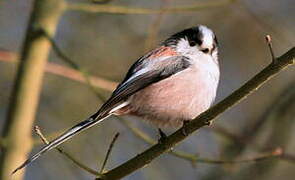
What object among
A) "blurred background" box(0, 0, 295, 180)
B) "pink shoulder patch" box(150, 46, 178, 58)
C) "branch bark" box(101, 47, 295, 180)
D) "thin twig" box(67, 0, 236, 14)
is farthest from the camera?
"blurred background" box(0, 0, 295, 180)

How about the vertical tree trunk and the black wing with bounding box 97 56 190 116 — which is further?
the vertical tree trunk

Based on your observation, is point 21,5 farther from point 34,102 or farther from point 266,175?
point 266,175

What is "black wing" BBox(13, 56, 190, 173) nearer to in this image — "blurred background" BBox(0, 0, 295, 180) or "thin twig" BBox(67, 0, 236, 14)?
"thin twig" BBox(67, 0, 236, 14)

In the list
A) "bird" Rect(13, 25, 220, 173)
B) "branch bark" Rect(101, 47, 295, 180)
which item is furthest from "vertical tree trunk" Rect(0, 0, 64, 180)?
"branch bark" Rect(101, 47, 295, 180)

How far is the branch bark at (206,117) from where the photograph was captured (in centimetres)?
279

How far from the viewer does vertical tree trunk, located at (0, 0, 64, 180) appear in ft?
12.9

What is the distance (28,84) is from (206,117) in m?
1.50

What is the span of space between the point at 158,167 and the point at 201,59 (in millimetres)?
1933

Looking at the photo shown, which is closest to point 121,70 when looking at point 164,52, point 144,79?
point 164,52

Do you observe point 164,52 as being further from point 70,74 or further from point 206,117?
point 206,117

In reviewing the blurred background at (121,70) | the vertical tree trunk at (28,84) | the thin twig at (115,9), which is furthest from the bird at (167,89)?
the blurred background at (121,70)

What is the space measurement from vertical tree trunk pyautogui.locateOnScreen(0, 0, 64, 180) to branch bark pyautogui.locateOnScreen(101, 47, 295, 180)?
105 centimetres

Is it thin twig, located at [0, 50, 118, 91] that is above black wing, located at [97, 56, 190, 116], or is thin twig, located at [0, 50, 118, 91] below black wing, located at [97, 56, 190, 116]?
above

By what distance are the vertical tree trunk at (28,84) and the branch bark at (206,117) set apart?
1.05 m
